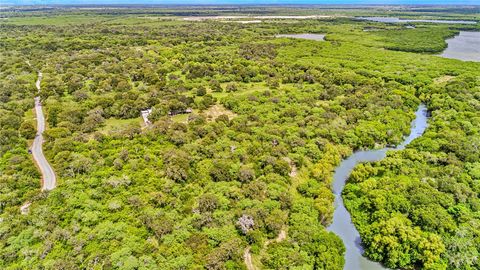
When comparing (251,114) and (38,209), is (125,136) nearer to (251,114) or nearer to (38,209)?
(38,209)

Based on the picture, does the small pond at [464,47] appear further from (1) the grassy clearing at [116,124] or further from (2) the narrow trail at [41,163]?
(2) the narrow trail at [41,163]

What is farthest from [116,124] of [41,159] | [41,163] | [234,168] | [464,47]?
[464,47]

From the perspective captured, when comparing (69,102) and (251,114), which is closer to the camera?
(251,114)

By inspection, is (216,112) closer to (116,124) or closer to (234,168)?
(116,124)

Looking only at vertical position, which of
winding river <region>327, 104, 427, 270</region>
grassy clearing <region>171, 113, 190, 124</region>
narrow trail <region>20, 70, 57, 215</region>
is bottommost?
winding river <region>327, 104, 427, 270</region>

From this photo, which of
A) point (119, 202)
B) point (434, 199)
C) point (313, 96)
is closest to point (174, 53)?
point (313, 96)

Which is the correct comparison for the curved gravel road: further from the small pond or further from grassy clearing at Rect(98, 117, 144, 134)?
the small pond

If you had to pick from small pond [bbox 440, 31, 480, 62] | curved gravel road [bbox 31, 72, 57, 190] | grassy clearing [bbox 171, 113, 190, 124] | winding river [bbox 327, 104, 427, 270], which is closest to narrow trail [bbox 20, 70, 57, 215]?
curved gravel road [bbox 31, 72, 57, 190]
